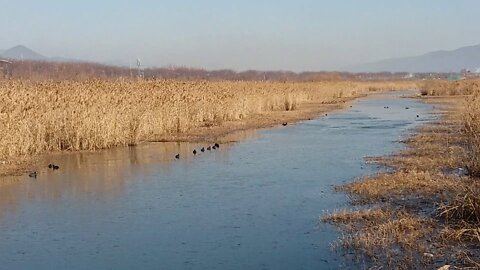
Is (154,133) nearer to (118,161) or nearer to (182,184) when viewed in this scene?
(118,161)

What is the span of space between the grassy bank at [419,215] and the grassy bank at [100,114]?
26.4 ft

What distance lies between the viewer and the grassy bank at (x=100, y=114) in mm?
14773

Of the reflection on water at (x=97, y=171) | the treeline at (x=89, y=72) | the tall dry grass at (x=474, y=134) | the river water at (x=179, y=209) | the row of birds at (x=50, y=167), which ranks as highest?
the treeline at (x=89, y=72)

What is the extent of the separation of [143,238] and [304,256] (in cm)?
216

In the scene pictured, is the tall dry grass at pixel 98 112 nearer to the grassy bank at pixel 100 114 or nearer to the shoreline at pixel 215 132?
the grassy bank at pixel 100 114

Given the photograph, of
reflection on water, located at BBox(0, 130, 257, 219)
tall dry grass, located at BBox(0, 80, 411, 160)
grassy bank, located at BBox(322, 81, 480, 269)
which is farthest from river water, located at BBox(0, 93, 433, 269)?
tall dry grass, located at BBox(0, 80, 411, 160)

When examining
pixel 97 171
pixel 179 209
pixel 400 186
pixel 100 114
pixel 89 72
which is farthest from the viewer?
pixel 89 72

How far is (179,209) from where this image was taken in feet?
29.9

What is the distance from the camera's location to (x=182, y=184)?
36.7 ft

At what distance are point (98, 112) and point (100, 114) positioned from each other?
0.13m

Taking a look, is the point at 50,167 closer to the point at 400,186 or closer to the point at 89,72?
the point at 400,186

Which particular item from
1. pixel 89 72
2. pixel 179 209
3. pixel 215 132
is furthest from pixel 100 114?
pixel 89 72

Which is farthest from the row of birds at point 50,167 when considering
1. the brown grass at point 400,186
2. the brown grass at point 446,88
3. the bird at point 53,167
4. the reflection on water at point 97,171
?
the brown grass at point 446,88

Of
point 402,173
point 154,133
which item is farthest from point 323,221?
point 154,133
